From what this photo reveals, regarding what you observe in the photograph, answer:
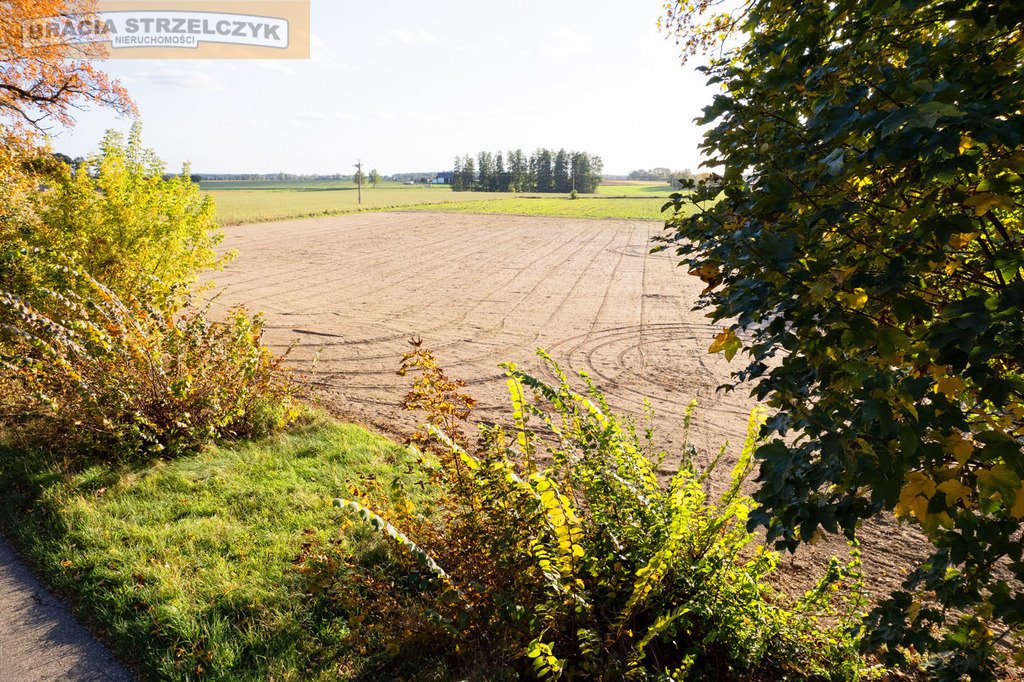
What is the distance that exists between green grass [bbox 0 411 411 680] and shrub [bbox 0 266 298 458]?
334mm

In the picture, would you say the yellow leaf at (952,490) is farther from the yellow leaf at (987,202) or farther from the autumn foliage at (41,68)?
the autumn foliage at (41,68)

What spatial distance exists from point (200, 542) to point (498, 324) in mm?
8305

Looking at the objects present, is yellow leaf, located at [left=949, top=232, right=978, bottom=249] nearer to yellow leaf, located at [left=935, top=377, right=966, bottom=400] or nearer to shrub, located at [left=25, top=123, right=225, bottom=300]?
yellow leaf, located at [left=935, top=377, right=966, bottom=400]

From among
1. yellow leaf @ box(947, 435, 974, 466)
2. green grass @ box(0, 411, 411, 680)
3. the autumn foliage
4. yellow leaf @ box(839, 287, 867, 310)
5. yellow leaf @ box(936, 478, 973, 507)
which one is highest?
the autumn foliage

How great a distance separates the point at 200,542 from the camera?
4375 mm

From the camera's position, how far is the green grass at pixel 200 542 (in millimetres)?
3359

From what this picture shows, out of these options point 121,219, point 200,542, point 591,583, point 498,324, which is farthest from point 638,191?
point 591,583

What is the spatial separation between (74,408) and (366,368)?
4158mm

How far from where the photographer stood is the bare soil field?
7555 mm

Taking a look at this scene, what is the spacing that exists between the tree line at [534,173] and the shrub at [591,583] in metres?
106

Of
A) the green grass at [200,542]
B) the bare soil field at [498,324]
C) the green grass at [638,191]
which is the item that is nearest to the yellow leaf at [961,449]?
the bare soil field at [498,324]

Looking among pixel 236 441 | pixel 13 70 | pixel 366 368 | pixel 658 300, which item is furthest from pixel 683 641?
pixel 13 70

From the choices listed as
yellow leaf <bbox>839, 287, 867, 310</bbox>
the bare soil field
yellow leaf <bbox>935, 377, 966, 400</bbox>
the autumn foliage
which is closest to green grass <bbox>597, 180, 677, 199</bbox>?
the bare soil field

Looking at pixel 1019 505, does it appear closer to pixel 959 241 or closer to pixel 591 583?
pixel 959 241
